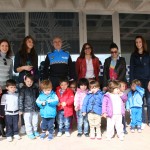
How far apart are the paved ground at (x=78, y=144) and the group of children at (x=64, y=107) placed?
0.11 metres

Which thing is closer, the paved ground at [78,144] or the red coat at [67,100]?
the paved ground at [78,144]

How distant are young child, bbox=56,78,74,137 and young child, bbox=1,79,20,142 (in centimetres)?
70

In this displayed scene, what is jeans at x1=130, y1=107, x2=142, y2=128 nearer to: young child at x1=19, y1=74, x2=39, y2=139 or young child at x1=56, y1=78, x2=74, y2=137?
young child at x1=56, y1=78, x2=74, y2=137

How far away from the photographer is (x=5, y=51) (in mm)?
4434

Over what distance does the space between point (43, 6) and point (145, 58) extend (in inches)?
121

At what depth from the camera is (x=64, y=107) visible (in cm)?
443

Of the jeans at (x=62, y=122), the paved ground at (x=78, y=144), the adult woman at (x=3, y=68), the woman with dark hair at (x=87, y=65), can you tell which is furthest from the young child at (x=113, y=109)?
the adult woman at (x=3, y=68)

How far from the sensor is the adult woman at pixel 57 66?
464 cm

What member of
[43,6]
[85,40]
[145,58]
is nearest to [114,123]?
[145,58]

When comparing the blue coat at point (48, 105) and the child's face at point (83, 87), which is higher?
the child's face at point (83, 87)

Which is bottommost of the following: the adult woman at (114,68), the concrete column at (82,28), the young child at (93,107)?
the young child at (93,107)

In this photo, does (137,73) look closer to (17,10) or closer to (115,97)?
(115,97)

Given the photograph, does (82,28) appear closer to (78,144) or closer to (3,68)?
(3,68)

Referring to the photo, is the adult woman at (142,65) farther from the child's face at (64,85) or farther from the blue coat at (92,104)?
the child's face at (64,85)
